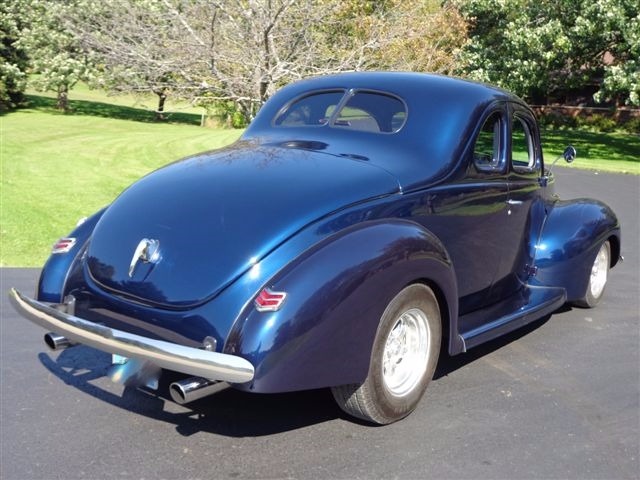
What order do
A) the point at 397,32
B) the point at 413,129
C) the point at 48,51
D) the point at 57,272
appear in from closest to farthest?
the point at 57,272, the point at 413,129, the point at 397,32, the point at 48,51

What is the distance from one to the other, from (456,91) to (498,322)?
5.14ft

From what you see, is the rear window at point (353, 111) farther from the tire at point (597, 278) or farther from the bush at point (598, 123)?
the bush at point (598, 123)

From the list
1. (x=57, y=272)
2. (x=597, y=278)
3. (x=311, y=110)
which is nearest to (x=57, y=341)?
(x=57, y=272)

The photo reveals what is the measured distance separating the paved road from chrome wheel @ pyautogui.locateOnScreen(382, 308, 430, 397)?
23cm

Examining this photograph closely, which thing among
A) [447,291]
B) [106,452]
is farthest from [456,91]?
[106,452]

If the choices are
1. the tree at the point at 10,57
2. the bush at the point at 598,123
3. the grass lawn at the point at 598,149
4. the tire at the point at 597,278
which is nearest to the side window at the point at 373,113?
the tire at the point at 597,278

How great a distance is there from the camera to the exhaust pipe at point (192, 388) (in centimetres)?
329

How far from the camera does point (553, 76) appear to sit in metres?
25.3

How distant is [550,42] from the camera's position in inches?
894

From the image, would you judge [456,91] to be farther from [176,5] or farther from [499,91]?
[176,5]

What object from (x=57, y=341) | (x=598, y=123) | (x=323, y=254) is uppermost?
(x=323, y=254)

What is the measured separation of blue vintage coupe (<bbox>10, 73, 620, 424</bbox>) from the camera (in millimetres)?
3434

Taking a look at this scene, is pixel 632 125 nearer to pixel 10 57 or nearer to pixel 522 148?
pixel 10 57

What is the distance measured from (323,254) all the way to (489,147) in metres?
2.07
